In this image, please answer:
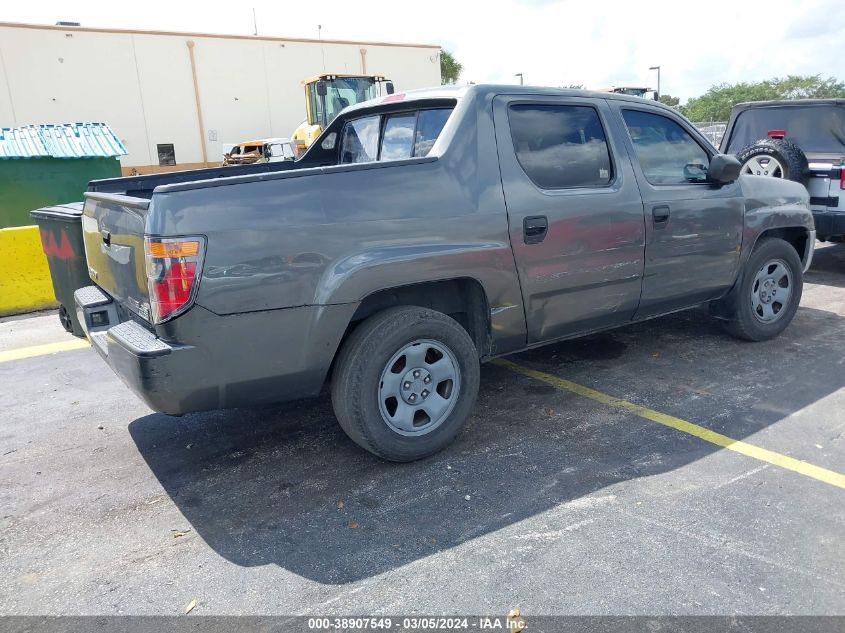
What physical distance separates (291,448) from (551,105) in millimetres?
2538

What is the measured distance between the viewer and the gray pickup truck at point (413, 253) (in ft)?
9.39

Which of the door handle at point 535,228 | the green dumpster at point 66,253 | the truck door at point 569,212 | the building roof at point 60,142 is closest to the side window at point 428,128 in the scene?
the truck door at point 569,212

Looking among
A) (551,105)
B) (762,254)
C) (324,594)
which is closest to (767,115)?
(762,254)

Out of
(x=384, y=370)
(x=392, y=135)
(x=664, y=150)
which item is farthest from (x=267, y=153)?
(x=384, y=370)

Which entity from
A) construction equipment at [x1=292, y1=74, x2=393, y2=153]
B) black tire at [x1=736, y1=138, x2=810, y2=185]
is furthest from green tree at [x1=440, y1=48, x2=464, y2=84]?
black tire at [x1=736, y1=138, x2=810, y2=185]

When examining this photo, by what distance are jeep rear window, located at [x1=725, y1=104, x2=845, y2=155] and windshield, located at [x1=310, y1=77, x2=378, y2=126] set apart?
12.8 m

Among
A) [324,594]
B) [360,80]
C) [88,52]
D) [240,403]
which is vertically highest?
[88,52]

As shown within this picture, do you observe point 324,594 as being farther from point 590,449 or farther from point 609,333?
point 609,333

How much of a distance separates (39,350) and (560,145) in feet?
16.0

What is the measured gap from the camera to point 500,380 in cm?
473

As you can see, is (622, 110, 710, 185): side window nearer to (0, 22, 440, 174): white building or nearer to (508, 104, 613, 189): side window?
(508, 104, 613, 189): side window

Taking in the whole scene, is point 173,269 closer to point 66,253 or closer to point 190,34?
point 66,253

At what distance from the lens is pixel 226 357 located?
9.62 feet

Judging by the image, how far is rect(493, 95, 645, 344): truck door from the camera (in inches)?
144
